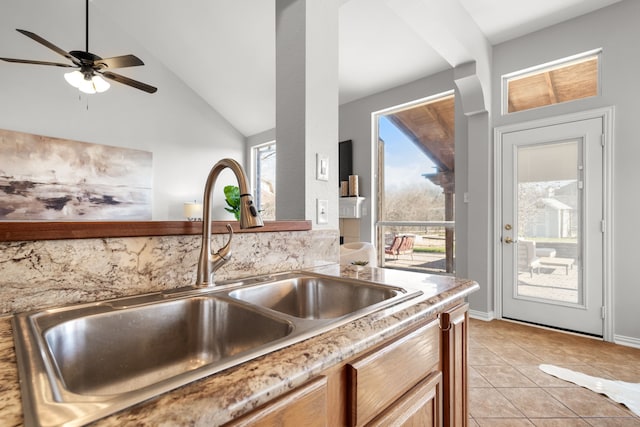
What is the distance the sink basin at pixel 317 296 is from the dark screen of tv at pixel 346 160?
3.64m

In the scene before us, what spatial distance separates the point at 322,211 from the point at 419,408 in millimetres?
895

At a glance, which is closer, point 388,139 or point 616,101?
point 616,101

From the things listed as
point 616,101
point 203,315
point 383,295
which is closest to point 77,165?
point 203,315

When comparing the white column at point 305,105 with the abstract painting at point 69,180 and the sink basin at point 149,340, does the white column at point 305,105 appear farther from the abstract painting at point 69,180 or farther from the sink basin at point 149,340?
the abstract painting at point 69,180

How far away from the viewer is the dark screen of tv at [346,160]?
15.5 ft

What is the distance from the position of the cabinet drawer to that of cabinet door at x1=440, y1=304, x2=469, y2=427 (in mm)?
51

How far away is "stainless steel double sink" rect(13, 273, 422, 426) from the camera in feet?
1.61

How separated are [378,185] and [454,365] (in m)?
3.68

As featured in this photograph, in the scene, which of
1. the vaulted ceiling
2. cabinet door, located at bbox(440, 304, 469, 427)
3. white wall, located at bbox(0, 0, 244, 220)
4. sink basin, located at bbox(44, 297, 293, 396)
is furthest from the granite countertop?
white wall, located at bbox(0, 0, 244, 220)

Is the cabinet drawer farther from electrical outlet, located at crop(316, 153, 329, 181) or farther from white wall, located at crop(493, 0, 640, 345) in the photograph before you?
white wall, located at crop(493, 0, 640, 345)

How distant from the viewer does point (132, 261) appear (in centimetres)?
91

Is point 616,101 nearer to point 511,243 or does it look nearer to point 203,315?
point 511,243

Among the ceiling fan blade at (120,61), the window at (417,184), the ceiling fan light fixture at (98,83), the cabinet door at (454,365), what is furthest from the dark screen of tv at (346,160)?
the cabinet door at (454,365)

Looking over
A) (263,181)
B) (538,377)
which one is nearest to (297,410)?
(538,377)
